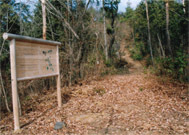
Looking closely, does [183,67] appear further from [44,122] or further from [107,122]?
[44,122]

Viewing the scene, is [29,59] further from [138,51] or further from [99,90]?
[138,51]

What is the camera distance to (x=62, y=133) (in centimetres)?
323

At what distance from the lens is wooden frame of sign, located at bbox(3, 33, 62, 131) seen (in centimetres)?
327

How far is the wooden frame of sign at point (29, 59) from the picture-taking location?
3.27m

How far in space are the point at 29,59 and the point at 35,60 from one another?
0.22 m

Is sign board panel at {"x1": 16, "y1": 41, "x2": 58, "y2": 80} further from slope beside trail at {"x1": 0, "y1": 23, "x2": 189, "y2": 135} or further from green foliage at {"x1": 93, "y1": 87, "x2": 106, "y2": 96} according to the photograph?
green foliage at {"x1": 93, "y1": 87, "x2": 106, "y2": 96}

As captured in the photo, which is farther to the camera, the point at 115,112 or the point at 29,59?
the point at 115,112

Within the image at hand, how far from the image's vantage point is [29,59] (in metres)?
3.73

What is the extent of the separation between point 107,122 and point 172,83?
4230 mm

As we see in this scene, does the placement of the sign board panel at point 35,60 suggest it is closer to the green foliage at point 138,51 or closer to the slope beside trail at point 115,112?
the slope beside trail at point 115,112

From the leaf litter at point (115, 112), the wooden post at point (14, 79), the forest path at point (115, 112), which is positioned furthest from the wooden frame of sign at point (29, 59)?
the forest path at point (115, 112)

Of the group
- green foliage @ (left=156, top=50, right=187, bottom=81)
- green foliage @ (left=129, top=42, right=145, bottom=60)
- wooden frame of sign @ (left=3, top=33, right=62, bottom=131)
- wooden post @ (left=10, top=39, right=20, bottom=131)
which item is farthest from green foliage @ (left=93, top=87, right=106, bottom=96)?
green foliage @ (left=129, top=42, right=145, bottom=60)

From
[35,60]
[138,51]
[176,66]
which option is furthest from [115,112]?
[138,51]

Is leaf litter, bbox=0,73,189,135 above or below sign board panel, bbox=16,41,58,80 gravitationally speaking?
below
